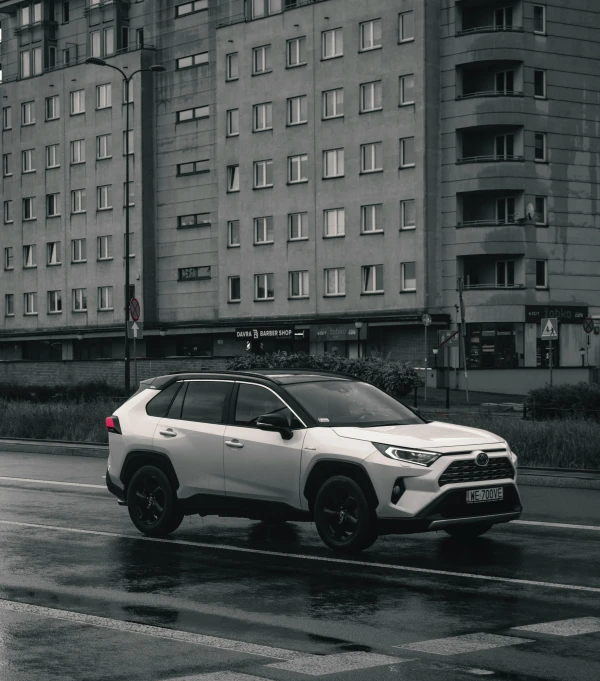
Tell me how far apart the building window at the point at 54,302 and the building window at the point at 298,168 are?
18.4m

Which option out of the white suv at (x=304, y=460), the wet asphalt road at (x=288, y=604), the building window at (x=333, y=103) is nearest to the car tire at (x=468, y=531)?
the white suv at (x=304, y=460)

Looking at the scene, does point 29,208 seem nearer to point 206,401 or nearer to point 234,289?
point 234,289

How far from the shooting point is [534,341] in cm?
5825

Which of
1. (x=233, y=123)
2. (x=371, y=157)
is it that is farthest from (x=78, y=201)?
(x=371, y=157)

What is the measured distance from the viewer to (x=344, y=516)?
1116 cm

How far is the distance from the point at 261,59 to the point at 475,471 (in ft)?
190

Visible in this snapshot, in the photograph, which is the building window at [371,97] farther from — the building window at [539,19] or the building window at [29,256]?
the building window at [29,256]

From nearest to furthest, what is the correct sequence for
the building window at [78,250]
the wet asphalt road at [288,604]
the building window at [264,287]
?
the wet asphalt road at [288,604], the building window at [264,287], the building window at [78,250]

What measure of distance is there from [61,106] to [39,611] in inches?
2815

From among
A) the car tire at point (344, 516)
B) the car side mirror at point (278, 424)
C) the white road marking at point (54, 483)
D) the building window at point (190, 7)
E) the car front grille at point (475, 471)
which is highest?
the building window at point (190, 7)

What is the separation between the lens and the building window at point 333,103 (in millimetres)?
63344

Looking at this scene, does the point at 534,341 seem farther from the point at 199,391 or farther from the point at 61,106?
the point at 199,391

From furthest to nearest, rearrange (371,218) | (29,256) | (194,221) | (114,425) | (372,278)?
(29,256), (194,221), (371,218), (372,278), (114,425)

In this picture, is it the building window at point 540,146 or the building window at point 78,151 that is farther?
the building window at point 78,151
